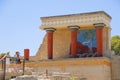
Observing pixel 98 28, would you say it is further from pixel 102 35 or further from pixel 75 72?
pixel 75 72

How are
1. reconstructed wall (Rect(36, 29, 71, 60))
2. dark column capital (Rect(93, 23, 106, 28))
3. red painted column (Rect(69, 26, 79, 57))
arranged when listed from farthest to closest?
reconstructed wall (Rect(36, 29, 71, 60))
red painted column (Rect(69, 26, 79, 57))
dark column capital (Rect(93, 23, 106, 28))

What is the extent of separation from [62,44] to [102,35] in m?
5.47

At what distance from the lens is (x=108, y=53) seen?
30.0 m

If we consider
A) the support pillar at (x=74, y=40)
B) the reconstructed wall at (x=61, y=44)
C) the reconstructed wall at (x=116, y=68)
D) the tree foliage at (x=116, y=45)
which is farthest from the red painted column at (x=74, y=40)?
the tree foliage at (x=116, y=45)

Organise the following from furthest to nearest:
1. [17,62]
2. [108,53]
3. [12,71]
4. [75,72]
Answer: [108,53] → [75,72] → [17,62] → [12,71]

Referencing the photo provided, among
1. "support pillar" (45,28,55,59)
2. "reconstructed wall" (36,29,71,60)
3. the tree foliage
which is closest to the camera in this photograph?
"support pillar" (45,28,55,59)

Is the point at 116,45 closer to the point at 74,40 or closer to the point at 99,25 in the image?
the point at 74,40

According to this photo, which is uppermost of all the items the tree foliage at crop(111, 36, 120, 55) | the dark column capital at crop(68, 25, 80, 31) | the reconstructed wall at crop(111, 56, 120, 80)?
the dark column capital at crop(68, 25, 80, 31)

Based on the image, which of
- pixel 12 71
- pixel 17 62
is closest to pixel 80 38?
pixel 17 62

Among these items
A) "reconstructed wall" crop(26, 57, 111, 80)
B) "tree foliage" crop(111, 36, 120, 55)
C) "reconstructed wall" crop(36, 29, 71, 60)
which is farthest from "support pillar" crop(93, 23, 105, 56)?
"tree foliage" crop(111, 36, 120, 55)

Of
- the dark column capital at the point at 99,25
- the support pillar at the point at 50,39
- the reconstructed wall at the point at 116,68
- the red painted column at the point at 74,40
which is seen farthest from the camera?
the support pillar at the point at 50,39

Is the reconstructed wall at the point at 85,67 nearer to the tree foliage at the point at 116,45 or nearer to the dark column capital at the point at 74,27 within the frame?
the dark column capital at the point at 74,27

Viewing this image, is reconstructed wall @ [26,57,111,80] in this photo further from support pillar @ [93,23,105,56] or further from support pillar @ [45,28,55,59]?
support pillar @ [45,28,55,59]

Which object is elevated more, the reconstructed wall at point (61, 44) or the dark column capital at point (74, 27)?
the dark column capital at point (74, 27)
